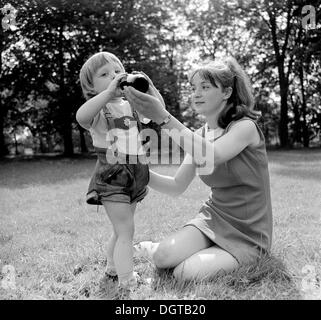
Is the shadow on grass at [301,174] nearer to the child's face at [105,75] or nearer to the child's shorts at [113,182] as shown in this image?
the child's shorts at [113,182]

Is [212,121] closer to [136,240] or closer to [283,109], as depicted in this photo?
[136,240]

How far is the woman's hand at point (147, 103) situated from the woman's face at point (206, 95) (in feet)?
1.57

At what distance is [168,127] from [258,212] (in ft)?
2.98

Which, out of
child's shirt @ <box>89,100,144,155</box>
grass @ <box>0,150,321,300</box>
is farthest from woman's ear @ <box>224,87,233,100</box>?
grass @ <box>0,150,321,300</box>

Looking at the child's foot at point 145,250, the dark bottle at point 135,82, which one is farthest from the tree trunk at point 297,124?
the dark bottle at point 135,82

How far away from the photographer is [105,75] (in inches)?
105

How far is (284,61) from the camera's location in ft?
83.6

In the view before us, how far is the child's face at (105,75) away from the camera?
2643 mm

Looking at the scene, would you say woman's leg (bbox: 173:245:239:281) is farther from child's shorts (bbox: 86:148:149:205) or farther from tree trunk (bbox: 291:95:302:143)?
tree trunk (bbox: 291:95:302:143)

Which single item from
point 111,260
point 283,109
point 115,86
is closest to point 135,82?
point 115,86
